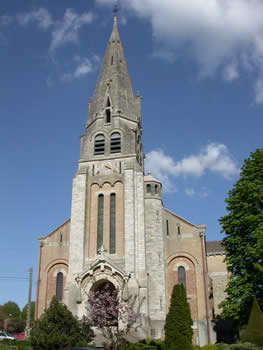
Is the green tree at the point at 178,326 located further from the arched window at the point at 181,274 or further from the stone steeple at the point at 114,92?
the stone steeple at the point at 114,92

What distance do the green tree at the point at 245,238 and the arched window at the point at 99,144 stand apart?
14442 millimetres

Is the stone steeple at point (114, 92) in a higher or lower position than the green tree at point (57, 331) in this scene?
higher

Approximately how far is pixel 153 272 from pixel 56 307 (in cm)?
1169

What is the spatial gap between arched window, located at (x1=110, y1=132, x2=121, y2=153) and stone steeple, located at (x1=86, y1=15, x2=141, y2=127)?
2.42 meters

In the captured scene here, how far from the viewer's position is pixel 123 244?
107 feet

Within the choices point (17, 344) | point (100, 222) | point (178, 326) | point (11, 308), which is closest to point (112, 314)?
point (17, 344)

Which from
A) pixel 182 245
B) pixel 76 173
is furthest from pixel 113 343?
pixel 76 173

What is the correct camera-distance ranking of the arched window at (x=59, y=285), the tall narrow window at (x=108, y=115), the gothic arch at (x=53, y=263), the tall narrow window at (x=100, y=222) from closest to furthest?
the tall narrow window at (x=100, y=222)
the arched window at (x=59, y=285)
the gothic arch at (x=53, y=263)
the tall narrow window at (x=108, y=115)

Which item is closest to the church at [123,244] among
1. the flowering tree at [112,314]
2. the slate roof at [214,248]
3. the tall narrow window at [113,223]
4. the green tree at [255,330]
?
the tall narrow window at [113,223]

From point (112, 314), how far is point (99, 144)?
16.5 metres

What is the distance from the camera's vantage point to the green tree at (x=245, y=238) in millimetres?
24094

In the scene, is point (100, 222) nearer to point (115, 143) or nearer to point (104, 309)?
point (115, 143)

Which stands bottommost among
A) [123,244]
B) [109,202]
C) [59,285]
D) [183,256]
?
[59,285]

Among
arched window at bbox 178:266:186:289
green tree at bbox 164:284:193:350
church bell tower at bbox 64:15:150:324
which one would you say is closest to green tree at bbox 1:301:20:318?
church bell tower at bbox 64:15:150:324
